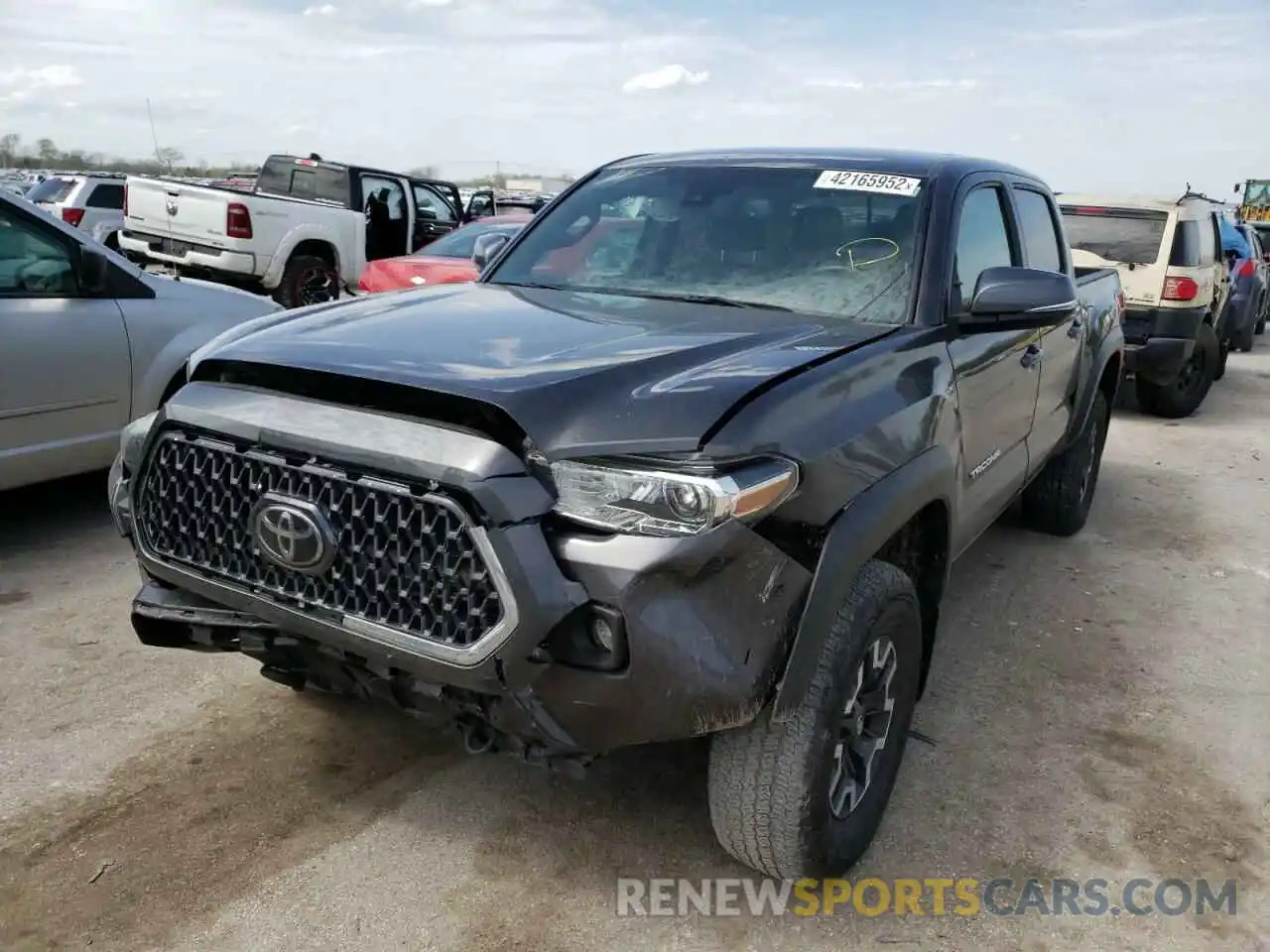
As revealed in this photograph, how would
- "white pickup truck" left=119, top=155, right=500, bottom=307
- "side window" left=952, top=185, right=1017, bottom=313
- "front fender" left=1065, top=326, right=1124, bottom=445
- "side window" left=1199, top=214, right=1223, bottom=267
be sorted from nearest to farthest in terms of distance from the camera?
"side window" left=952, top=185, right=1017, bottom=313 → "front fender" left=1065, top=326, right=1124, bottom=445 → "side window" left=1199, top=214, right=1223, bottom=267 → "white pickup truck" left=119, top=155, right=500, bottom=307

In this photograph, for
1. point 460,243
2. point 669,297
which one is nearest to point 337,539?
point 669,297

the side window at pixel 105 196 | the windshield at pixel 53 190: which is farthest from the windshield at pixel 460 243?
the windshield at pixel 53 190

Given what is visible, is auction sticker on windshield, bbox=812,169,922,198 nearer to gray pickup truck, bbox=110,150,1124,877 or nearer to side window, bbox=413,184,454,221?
gray pickup truck, bbox=110,150,1124,877

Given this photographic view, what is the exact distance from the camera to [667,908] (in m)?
2.58

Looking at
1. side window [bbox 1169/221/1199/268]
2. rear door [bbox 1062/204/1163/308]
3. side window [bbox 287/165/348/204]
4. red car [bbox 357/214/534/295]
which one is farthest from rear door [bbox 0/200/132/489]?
side window [bbox 287/165/348/204]

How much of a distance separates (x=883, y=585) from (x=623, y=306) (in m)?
1.13

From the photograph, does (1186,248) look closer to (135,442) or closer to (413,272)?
(413,272)

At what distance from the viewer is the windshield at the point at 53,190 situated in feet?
49.4

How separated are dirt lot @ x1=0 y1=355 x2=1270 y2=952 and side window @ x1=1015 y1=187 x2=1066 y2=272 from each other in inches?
59.9

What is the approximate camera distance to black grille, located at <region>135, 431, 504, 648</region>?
2.10 meters

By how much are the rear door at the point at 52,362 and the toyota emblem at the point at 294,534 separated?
283cm

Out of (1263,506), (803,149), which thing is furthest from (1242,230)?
(803,149)

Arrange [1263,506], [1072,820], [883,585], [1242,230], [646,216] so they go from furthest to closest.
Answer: [1242,230], [1263,506], [646,216], [1072,820], [883,585]

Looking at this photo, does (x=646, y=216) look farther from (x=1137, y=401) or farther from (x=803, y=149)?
(x=1137, y=401)
